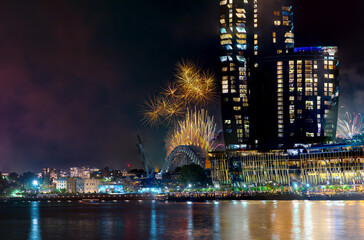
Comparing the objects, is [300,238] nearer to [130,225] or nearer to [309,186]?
[130,225]

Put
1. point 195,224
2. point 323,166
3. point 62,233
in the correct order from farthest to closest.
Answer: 1. point 323,166
2. point 195,224
3. point 62,233

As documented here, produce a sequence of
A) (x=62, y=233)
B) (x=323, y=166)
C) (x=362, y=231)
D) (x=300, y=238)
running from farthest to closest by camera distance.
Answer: (x=323, y=166) < (x=62, y=233) < (x=362, y=231) < (x=300, y=238)

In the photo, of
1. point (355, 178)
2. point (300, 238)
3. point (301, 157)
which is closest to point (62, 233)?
point (300, 238)

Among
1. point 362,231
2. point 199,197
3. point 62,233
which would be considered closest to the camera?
point 362,231

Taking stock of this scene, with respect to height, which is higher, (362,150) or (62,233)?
(362,150)

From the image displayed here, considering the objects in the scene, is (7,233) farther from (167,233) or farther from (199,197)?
(199,197)

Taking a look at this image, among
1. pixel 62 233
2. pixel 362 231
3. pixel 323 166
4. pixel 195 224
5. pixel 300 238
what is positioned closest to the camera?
pixel 300 238

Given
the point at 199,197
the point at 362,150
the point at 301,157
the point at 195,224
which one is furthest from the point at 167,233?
the point at 301,157

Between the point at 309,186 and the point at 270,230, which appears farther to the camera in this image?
the point at 309,186

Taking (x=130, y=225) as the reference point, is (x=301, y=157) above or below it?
above
